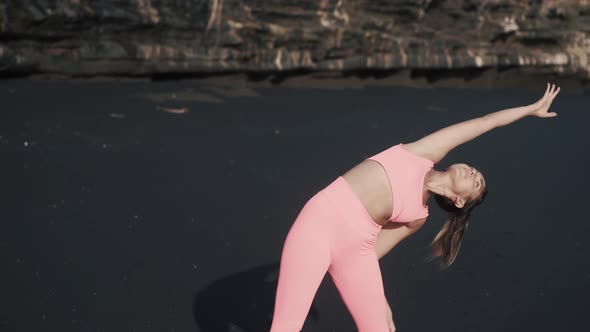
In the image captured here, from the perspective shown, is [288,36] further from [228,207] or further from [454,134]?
[454,134]

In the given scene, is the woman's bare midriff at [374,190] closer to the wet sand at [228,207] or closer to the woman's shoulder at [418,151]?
the woman's shoulder at [418,151]

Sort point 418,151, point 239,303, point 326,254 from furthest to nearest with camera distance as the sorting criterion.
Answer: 1. point 239,303
2. point 418,151
3. point 326,254

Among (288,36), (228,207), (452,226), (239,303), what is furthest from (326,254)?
(288,36)

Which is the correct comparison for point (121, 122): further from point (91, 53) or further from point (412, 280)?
point (412, 280)

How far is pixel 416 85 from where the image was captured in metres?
9.66

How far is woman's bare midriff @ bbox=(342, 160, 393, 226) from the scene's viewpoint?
3.26 m

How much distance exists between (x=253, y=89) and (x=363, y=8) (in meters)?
1.89

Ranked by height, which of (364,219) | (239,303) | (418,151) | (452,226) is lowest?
(239,303)

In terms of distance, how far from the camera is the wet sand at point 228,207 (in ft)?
15.0

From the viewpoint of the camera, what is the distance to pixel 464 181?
135 inches

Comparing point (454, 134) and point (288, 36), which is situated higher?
point (454, 134)

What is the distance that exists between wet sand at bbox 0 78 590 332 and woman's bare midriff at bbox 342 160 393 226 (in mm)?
1377

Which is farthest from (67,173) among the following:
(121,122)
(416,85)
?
(416,85)

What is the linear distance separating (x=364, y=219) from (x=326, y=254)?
0.22 metres
